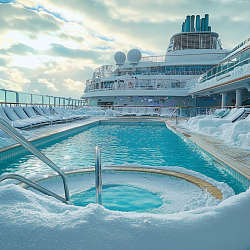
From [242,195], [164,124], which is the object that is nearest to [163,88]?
[164,124]

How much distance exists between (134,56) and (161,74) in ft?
13.4

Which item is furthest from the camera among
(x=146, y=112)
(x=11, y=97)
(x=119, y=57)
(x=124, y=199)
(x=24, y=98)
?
(x=119, y=57)

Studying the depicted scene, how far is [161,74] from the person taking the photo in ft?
90.0

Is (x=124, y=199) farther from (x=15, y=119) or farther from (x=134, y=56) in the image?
(x=134, y=56)

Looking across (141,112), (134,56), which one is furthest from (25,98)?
(134,56)

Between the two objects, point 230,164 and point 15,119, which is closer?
point 230,164

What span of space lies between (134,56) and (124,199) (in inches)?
1054

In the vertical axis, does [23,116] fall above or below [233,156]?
above

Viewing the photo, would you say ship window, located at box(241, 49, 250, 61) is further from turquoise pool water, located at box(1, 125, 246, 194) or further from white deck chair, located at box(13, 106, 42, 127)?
white deck chair, located at box(13, 106, 42, 127)

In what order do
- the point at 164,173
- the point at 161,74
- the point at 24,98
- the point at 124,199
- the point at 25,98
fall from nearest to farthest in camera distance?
the point at 124,199 < the point at 164,173 < the point at 24,98 < the point at 25,98 < the point at 161,74

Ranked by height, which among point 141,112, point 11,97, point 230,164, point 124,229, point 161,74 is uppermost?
point 161,74

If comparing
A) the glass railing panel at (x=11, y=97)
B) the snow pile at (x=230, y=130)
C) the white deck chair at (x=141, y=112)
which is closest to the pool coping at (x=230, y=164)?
the snow pile at (x=230, y=130)

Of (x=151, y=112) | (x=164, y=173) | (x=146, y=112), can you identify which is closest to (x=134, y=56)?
(x=146, y=112)

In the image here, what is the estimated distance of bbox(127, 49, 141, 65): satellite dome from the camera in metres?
27.9
